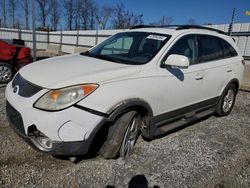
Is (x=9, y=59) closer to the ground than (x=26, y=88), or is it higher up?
closer to the ground

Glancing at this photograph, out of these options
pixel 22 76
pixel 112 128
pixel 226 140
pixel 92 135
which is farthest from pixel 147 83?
pixel 226 140

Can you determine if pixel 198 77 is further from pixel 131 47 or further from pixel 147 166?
pixel 147 166

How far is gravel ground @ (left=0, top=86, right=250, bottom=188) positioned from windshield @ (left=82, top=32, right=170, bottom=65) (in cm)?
136

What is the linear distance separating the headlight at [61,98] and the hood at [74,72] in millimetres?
65

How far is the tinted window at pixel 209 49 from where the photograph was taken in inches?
159

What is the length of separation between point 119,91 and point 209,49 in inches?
94.0

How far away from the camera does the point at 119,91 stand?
268 cm

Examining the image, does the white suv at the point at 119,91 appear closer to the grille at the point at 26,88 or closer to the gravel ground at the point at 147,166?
the grille at the point at 26,88

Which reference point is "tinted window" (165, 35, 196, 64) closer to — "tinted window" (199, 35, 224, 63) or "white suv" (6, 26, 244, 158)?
"white suv" (6, 26, 244, 158)

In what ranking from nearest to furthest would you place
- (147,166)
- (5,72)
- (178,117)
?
(147,166), (178,117), (5,72)

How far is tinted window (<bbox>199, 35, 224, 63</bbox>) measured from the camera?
4026mm

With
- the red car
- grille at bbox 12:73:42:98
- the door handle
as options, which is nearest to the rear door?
the door handle

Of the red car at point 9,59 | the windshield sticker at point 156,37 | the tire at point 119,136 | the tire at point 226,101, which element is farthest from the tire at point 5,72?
the tire at point 226,101

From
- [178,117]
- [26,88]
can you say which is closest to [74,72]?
[26,88]
